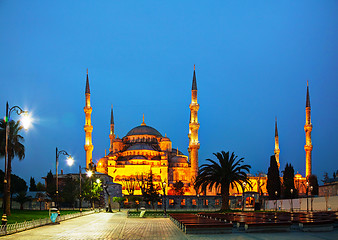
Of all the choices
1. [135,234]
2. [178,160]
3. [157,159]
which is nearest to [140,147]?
[157,159]

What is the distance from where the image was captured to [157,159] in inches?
3533

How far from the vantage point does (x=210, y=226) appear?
15.0 metres

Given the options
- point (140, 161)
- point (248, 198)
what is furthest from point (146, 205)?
point (140, 161)

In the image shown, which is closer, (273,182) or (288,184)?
(273,182)

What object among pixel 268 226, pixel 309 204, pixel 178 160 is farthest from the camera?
pixel 178 160

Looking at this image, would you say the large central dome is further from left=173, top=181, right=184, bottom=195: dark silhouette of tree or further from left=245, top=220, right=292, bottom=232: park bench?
left=245, top=220, right=292, bottom=232: park bench

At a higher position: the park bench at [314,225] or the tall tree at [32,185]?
the park bench at [314,225]

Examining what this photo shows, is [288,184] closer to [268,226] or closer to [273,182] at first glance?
[273,182]

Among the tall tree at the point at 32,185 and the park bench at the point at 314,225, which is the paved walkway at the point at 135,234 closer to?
the park bench at the point at 314,225

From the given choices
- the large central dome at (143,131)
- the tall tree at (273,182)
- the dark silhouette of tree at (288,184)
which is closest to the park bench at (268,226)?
the tall tree at (273,182)

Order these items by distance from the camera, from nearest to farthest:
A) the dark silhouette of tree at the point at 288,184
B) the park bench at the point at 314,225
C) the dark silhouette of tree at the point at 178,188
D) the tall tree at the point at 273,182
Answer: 1. the park bench at the point at 314,225
2. the tall tree at the point at 273,182
3. the dark silhouette of tree at the point at 288,184
4. the dark silhouette of tree at the point at 178,188

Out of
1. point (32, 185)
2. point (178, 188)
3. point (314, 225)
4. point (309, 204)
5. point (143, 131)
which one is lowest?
point (178, 188)

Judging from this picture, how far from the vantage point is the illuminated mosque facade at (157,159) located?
79.4 metres

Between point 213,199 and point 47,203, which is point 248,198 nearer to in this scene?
point 213,199
